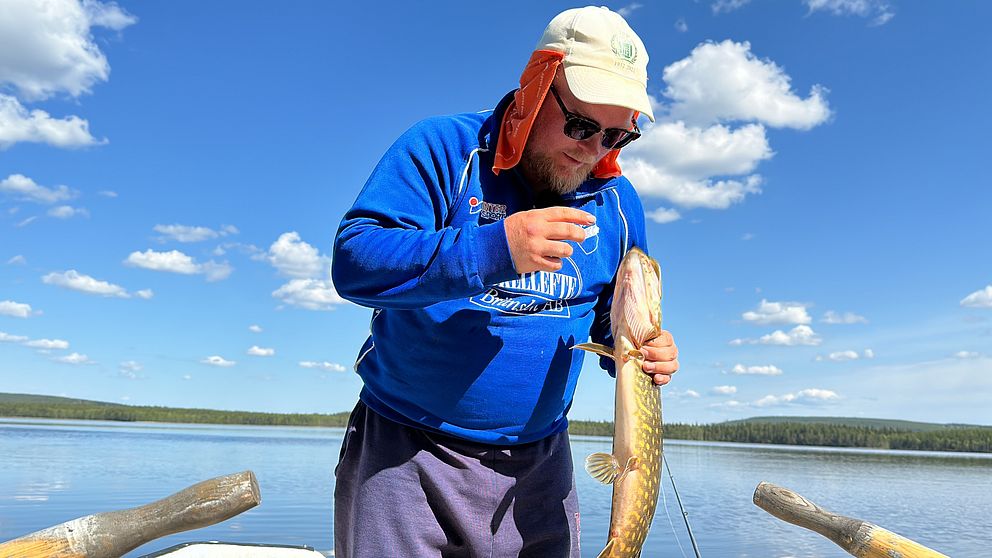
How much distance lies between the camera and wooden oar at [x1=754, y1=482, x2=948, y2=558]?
3836mm

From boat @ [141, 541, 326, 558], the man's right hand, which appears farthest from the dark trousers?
boat @ [141, 541, 326, 558]

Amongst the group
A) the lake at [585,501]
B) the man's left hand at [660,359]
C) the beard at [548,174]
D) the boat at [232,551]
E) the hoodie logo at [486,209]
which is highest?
the beard at [548,174]

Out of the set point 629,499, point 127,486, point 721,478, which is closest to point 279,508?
point 127,486

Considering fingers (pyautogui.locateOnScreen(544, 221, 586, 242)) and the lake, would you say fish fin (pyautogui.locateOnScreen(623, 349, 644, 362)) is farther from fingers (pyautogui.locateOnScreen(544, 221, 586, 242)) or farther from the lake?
the lake

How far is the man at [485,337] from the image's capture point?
97.6 inches

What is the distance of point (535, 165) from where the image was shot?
105 inches

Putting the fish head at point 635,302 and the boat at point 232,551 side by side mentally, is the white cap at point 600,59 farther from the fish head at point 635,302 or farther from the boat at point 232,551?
the boat at point 232,551

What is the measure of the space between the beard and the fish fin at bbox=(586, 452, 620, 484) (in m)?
1.00

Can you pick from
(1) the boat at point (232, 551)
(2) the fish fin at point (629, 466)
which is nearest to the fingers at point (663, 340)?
(2) the fish fin at point (629, 466)

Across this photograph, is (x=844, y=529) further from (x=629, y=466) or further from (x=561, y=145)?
(x=561, y=145)

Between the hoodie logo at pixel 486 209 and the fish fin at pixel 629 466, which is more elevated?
the hoodie logo at pixel 486 209

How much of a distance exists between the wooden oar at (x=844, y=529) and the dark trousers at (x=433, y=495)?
210 centimetres

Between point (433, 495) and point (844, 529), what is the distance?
2690 mm

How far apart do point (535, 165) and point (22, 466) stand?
29136mm
